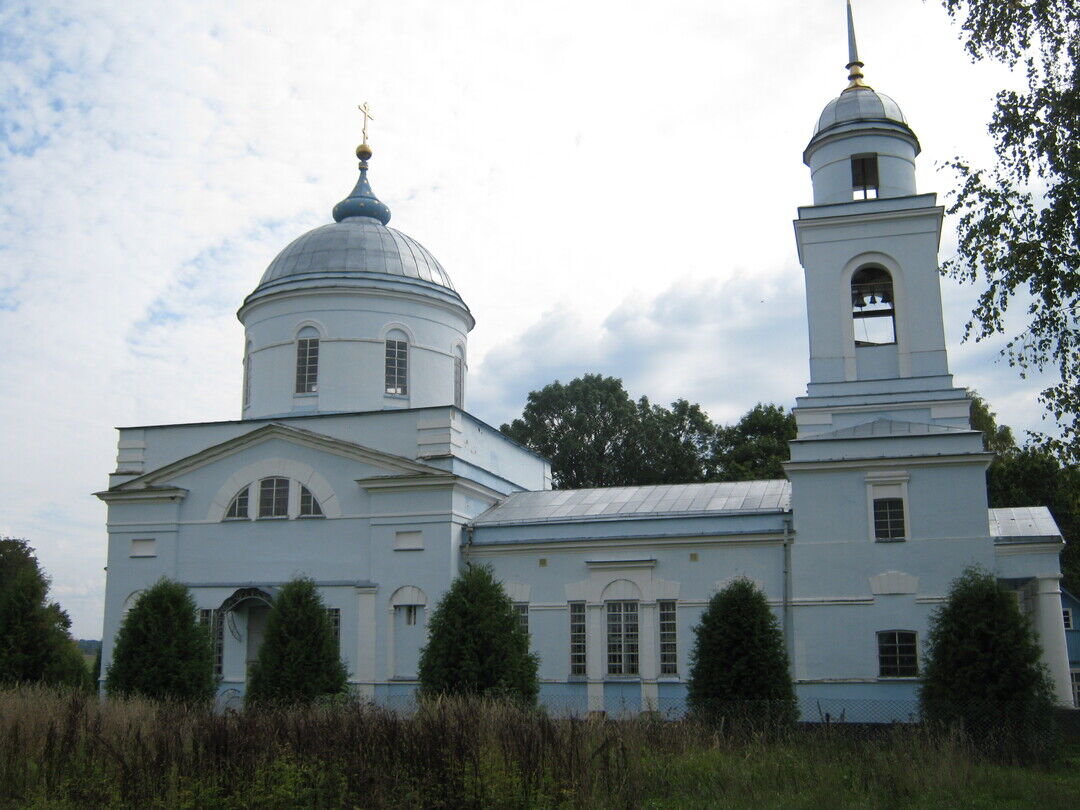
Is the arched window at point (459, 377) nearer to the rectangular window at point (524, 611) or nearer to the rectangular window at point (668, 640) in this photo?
the rectangular window at point (524, 611)

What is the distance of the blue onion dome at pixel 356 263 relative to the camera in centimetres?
2683

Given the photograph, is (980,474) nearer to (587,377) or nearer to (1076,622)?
(1076,622)

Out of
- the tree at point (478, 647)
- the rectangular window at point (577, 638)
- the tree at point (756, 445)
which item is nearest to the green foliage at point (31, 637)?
the tree at point (478, 647)

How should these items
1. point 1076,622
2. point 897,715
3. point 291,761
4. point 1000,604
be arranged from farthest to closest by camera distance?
point 1076,622 < point 897,715 < point 1000,604 < point 291,761

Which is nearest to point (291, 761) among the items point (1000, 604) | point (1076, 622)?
point (1000, 604)

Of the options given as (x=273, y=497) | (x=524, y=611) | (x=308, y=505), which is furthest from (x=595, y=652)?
(x=273, y=497)

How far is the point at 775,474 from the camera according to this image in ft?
124

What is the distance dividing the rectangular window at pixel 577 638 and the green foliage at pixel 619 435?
19.9 metres

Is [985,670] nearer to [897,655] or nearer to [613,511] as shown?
[897,655]

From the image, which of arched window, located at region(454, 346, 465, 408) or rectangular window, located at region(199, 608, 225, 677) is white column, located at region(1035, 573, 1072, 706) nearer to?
arched window, located at region(454, 346, 465, 408)

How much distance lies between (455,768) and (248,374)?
18.1m

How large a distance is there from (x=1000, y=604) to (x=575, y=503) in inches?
413

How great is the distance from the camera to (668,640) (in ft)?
70.2

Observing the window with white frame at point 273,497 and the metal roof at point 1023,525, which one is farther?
the window with white frame at point 273,497
